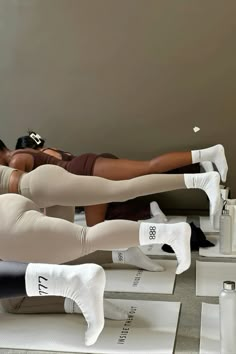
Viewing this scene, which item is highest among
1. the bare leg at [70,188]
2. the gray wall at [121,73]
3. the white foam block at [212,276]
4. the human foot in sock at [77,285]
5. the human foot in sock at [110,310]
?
the gray wall at [121,73]

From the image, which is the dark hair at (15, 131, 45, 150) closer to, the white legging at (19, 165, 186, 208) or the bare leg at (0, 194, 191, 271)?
the white legging at (19, 165, 186, 208)

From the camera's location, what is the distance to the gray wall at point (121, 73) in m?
3.24

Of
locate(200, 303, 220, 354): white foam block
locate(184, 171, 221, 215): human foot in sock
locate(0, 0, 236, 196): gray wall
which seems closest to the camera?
locate(200, 303, 220, 354): white foam block

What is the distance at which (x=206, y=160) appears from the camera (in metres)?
2.83

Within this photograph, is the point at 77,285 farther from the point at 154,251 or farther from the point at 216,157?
the point at 216,157

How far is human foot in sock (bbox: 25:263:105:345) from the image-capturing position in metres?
1.28

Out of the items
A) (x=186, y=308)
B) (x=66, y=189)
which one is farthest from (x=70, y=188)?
(x=186, y=308)

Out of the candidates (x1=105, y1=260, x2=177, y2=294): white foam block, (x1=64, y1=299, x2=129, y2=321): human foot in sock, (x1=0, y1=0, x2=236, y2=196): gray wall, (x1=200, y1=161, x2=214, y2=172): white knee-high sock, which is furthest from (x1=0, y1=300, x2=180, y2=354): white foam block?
(x1=0, y1=0, x2=236, y2=196): gray wall

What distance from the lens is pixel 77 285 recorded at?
1.28 meters

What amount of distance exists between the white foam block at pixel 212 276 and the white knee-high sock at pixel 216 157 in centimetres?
63

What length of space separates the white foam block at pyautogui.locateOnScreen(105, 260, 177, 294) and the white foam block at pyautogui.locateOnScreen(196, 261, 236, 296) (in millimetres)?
106

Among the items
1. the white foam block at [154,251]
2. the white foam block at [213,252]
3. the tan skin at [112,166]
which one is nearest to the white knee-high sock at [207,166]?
the tan skin at [112,166]

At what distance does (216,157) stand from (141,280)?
3.21ft

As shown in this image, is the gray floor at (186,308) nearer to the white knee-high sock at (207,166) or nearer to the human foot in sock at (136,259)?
the human foot in sock at (136,259)
